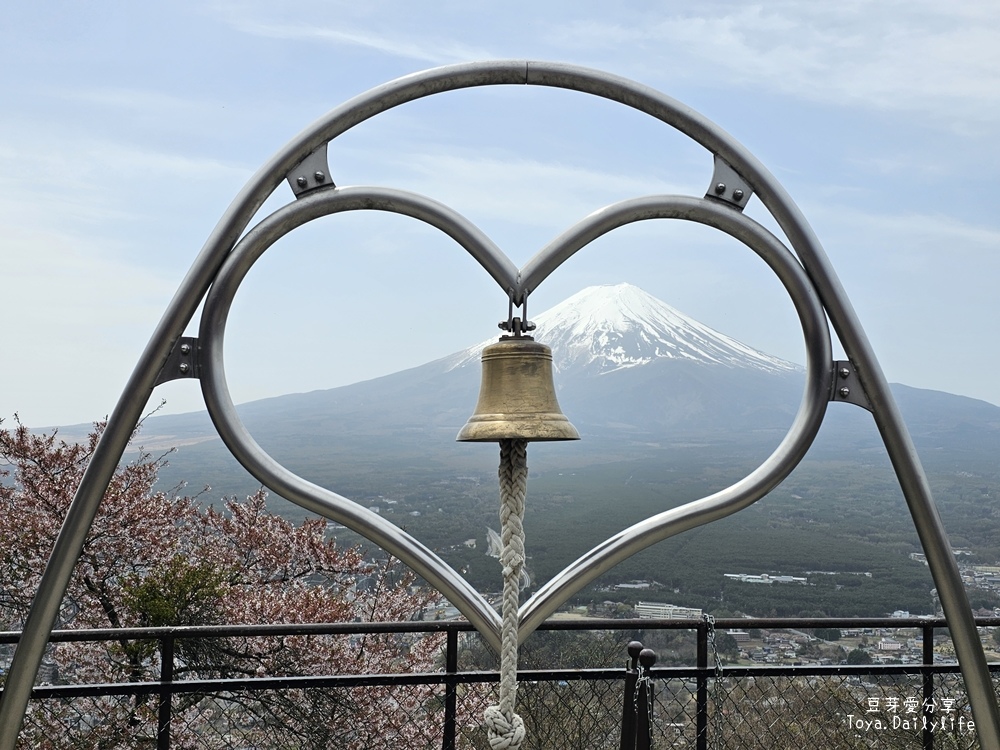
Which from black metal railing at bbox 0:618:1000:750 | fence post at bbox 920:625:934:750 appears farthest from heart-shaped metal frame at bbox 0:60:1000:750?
fence post at bbox 920:625:934:750

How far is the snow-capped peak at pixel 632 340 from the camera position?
64.1 feet

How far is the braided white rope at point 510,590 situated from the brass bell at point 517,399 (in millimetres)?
74

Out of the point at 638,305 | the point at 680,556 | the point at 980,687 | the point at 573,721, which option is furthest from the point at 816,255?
the point at 638,305

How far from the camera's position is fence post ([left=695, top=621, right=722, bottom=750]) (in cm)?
357

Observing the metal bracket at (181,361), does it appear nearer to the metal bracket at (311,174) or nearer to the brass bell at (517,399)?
the metal bracket at (311,174)

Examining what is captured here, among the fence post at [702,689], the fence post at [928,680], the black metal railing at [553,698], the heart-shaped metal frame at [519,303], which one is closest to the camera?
the heart-shaped metal frame at [519,303]

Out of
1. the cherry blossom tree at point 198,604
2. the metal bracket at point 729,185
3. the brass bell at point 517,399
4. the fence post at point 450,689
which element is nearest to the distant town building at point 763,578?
the cherry blossom tree at point 198,604

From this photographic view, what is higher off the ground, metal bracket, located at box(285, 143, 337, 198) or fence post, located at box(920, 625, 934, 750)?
metal bracket, located at box(285, 143, 337, 198)

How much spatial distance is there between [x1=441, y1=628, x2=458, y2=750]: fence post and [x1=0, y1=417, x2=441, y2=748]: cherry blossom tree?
127cm

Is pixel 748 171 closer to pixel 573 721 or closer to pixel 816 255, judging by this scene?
pixel 816 255

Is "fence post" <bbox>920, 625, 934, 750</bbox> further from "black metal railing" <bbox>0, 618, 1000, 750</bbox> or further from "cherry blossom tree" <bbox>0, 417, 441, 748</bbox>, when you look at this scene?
"cherry blossom tree" <bbox>0, 417, 441, 748</bbox>

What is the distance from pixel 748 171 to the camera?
2688 mm

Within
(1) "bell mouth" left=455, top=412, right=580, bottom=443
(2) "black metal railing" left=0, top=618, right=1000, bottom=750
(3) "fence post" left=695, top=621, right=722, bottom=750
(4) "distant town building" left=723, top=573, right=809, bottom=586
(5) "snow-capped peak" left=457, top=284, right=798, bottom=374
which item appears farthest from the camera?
(5) "snow-capped peak" left=457, top=284, right=798, bottom=374

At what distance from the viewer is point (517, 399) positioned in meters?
2.53
